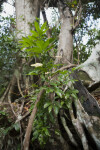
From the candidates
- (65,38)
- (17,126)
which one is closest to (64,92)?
(17,126)

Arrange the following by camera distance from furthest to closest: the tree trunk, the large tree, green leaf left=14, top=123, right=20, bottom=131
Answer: the tree trunk, green leaf left=14, top=123, right=20, bottom=131, the large tree

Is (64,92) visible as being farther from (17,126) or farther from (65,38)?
(65,38)

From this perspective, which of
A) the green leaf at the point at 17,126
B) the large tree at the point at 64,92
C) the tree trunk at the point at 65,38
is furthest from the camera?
the tree trunk at the point at 65,38

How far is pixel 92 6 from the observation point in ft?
14.9

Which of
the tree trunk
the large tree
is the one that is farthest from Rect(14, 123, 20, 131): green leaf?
the tree trunk

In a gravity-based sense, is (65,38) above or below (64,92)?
above

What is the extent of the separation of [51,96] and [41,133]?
433mm

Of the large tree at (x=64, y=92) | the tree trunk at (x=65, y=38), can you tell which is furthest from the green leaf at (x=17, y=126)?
the tree trunk at (x=65, y=38)

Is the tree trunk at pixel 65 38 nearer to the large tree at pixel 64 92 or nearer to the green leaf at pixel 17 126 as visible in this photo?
the large tree at pixel 64 92

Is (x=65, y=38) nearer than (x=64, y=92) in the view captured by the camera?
No

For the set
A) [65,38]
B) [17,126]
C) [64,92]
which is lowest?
[17,126]

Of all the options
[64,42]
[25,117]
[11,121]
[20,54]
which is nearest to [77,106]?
[25,117]

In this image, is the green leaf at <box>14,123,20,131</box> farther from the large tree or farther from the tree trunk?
the tree trunk

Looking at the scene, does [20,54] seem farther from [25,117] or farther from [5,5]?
[5,5]
